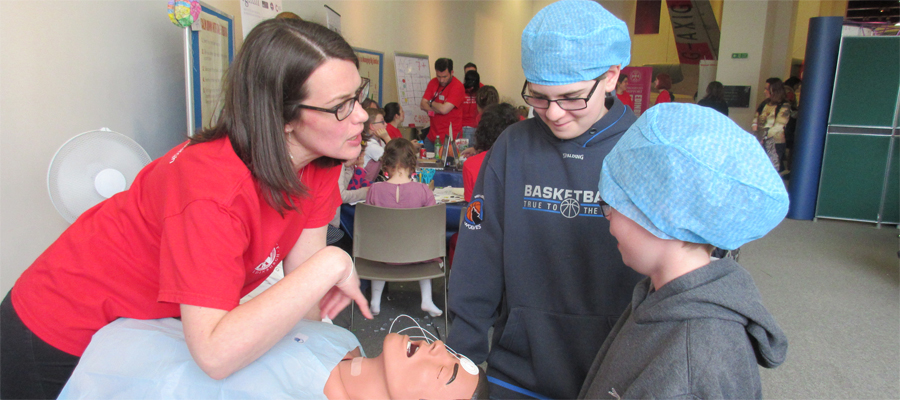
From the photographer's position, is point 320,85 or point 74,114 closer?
point 320,85

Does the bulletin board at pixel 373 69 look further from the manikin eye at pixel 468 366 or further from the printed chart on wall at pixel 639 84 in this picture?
the manikin eye at pixel 468 366

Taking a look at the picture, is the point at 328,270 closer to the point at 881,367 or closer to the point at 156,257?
the point at 156,257

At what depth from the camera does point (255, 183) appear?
1.02 metres

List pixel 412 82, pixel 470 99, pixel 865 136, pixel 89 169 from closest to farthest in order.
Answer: pixel 89 169
pixel 865 136
pixel 470 99
pixel 412 82

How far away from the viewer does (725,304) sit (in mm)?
772

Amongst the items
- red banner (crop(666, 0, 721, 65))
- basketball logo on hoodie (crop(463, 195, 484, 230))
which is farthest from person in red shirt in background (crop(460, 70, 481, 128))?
red banner (crop(666, 0, 721, 65))

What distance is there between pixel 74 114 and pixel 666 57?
1439 centimetres

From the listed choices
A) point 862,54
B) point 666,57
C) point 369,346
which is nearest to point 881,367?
point 369,346

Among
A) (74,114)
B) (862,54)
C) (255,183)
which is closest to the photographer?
(255,183)

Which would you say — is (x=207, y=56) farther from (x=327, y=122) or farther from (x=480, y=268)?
(x=480, y=268)

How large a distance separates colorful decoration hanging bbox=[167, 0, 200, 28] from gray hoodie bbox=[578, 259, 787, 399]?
262cm

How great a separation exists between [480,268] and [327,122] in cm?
53

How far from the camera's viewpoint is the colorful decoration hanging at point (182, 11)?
2.52 m

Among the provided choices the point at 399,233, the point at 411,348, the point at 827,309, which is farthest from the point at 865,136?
the point at 411,348
